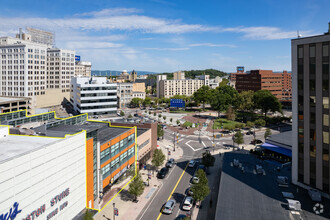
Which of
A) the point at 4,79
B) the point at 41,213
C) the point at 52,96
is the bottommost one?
the point at 41,213

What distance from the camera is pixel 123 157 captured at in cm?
4322

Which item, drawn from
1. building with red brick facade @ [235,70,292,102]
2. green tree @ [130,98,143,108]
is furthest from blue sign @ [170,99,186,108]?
building with red brick facade @ [235,70,292,102]

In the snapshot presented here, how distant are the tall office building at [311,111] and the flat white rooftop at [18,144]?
3180cm

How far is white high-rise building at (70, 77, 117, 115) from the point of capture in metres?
86.8

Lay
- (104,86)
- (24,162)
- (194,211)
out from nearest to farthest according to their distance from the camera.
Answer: (24,162)
(194,211)
(104,86)

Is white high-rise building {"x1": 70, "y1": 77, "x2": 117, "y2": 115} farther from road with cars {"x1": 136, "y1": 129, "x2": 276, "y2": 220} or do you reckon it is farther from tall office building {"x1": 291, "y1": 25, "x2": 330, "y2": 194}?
tall office building {"x1": 291, "y1": 25, "x2": 330, "y2": 194}

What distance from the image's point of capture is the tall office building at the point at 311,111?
3058 cm

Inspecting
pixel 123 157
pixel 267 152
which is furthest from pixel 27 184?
pixel 267 152

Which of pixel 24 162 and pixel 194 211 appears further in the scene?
pixel 194 211

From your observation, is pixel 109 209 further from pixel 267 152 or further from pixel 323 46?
pixel 267 152

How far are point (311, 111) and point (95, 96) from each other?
72814mm

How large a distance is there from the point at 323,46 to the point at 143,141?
36.3 m

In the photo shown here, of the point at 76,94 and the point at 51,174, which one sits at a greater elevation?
the point at 76,94

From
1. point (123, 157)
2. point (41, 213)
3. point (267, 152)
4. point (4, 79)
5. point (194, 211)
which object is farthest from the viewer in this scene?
point (4, 79)
